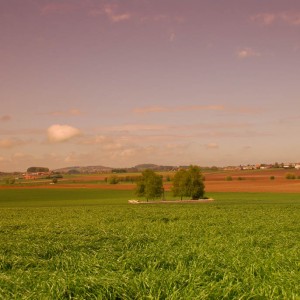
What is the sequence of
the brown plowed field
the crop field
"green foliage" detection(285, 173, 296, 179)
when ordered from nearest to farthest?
the crop field < the brown plowed field < "green foliage" detection(285, 173, 296, 179)

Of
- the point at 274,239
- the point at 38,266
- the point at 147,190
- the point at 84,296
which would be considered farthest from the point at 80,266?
the point at 147,190

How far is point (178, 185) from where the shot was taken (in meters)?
76.0

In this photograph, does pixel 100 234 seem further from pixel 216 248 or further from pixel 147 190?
pixel 147 190

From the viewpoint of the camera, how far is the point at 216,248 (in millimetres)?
11594

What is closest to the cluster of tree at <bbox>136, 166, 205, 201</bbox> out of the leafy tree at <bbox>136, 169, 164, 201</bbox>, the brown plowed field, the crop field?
the leafy tree at <bbox>136, 169, 164, 201</bbox>

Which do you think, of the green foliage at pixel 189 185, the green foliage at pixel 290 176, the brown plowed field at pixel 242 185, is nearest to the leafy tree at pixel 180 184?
the green foliage at pixel 189 185

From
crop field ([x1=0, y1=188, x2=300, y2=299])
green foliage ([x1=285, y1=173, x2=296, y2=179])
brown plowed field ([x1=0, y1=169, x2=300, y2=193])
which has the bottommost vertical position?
brown plowed field ([x1=0, y1=169, x2=300, y2=193])

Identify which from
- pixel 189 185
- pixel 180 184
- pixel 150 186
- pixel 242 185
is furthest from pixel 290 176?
pixel 150 186

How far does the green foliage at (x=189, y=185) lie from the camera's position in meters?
74.2

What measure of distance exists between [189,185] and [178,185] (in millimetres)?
2532

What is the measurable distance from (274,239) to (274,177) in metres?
126

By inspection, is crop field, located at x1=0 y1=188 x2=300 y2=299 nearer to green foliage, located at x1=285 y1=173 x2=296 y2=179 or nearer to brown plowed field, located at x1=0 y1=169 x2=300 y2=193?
brown plowed field, located at x1=0 y1=169 x2=300 y2=193

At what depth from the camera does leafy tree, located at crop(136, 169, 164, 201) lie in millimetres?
73062

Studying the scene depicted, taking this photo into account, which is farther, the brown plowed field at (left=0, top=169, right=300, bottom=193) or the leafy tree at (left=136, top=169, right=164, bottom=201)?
the brown plowed field at (left=0, top=169, right=300, bottom=193)
